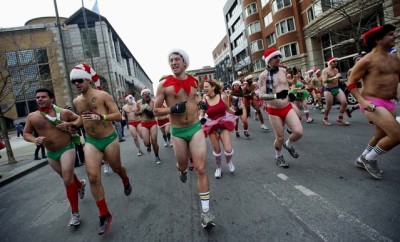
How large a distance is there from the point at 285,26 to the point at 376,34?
95.4 ft

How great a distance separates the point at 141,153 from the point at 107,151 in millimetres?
5165

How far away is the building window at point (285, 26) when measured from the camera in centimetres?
2930

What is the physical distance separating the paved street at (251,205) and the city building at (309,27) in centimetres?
1246

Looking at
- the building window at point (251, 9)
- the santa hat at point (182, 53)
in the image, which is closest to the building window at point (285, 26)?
the building window at point (251, 9)

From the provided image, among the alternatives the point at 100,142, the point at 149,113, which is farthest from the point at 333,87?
the point at 100,142

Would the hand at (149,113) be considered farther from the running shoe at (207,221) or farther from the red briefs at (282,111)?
the running shoe at (207,221)

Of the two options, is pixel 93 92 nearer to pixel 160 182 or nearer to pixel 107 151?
pixel 107 151

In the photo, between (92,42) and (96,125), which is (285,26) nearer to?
(92,42)

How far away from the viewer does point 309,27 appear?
2647 cm

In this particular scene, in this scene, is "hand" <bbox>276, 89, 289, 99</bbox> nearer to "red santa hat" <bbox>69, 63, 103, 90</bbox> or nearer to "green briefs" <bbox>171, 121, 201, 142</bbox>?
"green briefs" <bbox>171, 121, 201, 142</bbox>

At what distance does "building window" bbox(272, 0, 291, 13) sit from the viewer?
2909 centimetres

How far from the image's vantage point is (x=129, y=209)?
12.6 ft

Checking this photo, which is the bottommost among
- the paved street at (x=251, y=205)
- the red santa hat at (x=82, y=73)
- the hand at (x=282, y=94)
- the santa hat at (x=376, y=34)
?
the paved street at (x=251, y=205)

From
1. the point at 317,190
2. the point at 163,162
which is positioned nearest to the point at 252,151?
the point at 163,162
